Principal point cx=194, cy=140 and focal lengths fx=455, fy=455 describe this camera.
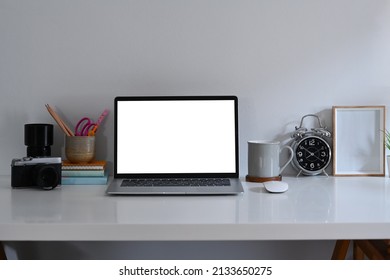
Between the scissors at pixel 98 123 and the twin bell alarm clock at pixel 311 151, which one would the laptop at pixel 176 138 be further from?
the twin bell alarm clock at pixel 311 151

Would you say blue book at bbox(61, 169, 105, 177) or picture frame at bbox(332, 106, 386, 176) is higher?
picture frame at bbox(332, 106, 386, 176)

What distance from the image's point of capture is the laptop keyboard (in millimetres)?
1387

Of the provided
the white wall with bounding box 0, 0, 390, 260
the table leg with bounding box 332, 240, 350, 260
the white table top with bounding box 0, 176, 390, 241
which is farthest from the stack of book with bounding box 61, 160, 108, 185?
the table leg with bounding box 332, 240, 350, 260

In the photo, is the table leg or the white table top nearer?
the white table top

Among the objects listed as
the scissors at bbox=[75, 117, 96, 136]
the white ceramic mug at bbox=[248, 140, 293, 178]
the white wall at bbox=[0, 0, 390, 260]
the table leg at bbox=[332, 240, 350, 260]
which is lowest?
the table leg at bbox=[332, 240, 350, 260]

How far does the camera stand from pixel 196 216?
1098 mm

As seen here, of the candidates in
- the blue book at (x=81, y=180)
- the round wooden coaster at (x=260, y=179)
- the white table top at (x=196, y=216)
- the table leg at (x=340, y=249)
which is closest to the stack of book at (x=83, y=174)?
the blue book at (x=81, y=180)

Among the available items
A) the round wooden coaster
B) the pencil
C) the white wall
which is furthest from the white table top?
the white wall

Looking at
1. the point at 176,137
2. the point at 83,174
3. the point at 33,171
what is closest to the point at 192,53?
the point at 176,137

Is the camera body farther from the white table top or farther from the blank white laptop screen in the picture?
the blank white laptop screen

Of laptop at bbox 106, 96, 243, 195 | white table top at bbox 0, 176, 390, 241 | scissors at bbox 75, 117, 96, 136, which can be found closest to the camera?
white table top at bbox 0, 176, 390, 241

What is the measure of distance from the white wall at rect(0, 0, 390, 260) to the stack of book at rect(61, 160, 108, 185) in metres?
0.22

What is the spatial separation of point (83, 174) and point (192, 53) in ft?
1.83

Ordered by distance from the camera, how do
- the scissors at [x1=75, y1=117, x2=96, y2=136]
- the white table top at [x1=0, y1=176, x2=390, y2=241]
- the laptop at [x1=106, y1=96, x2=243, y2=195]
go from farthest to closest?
1. the scissors at [x1=75, y1=117, x2=96, y2=136]
2. the laptop at [x1=106, y1=96, x2=243, y2=195]
3. the white table top at [x1=0, y1=176, x2=390, y2=241]
